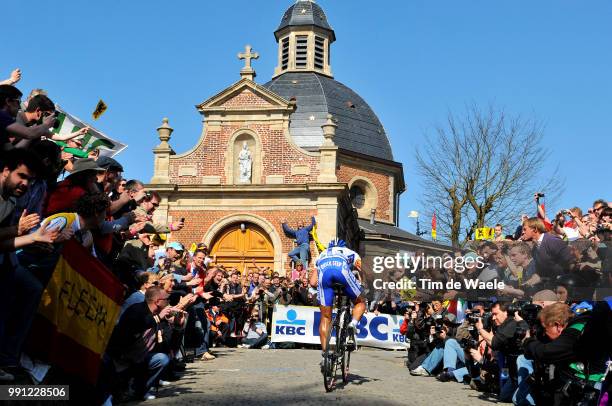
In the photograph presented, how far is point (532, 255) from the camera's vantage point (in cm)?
1064

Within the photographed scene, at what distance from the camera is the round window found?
167ft

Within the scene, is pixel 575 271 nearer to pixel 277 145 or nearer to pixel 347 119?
pixel 277 145

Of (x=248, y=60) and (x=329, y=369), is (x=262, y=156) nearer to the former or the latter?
(x=248, y=60)

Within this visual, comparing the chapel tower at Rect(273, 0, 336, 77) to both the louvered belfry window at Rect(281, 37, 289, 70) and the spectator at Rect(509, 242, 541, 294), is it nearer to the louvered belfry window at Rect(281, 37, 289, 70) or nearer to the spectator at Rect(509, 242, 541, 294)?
the louvered belfry window at Rect(281, 37, 289, 70)

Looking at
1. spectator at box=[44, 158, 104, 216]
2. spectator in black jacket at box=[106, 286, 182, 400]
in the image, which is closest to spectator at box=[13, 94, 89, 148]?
spectator at box=[44, 158, 104, 216]

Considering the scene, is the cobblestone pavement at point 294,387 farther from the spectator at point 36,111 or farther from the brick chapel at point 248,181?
the brick chapel at point 248,181

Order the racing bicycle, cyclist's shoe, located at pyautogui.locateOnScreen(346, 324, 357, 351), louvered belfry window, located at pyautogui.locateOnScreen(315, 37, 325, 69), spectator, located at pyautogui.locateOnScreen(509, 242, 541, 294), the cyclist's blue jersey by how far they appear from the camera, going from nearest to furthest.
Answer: the racing bicycle < the cyclist's blue jersey < cyclist's shoe, located at pyautogui.locateOnScreen(346, 324, 357, 351) < spectator, located at pyautogui.locateOnScreen(509, 242, 541, 294) < louvered belfry window, located at pyautogui.locateOnScreen(315, 37, 325, 69)

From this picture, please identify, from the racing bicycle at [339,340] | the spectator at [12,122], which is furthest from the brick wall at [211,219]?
the spectator at [12,122]

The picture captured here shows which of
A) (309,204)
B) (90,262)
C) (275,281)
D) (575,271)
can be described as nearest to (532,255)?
(575,271)

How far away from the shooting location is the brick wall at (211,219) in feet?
113

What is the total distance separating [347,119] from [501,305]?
44.1m

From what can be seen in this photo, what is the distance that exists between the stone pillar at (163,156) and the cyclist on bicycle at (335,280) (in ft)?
84.6

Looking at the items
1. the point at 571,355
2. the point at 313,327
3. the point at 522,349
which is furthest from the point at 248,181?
the point at 571,355

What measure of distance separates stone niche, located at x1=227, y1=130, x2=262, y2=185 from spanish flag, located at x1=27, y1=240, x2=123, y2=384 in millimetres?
29036
